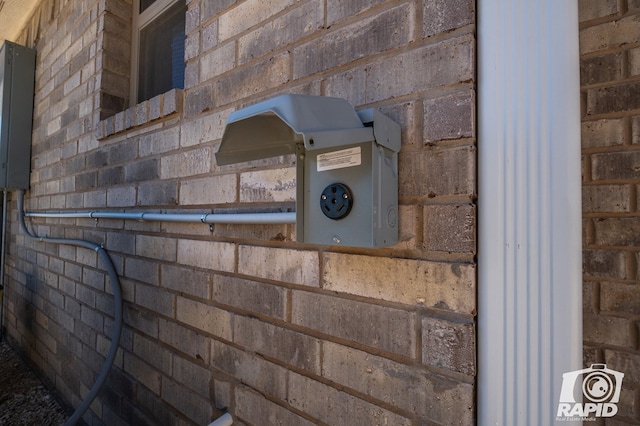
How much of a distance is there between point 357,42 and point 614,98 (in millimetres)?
1199

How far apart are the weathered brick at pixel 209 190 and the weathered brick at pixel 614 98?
62.8 inches

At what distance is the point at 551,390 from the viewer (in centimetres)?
79

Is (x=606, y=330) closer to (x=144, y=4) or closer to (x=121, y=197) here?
(x=121, y=197)

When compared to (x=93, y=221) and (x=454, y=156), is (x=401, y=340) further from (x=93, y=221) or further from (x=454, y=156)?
(x=93, y=221)

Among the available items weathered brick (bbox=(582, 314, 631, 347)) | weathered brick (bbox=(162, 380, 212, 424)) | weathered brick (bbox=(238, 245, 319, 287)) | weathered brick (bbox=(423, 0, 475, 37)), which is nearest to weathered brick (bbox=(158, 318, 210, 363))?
weathered brick (bbox=(162, 380, 212, 424))

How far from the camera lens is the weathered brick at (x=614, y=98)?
4.77 feet

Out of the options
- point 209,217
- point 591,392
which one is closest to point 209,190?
point 209,217

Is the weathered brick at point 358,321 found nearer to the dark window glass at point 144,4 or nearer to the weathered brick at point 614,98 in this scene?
the weathered brick at point 614,98

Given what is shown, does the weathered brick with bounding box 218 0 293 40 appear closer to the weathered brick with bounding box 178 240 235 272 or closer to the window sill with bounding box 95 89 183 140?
the window sill with bounding box 95 89 183 140

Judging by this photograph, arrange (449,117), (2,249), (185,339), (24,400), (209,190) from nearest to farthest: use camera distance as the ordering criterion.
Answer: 1. (449,117)
2. (209,190)
3. (185,339)
4. (24,400)
5. (2,249)

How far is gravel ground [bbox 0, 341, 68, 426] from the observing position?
280cm

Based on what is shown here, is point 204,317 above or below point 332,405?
above

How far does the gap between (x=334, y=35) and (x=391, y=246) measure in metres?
0.72

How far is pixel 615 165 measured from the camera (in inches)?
58.8
